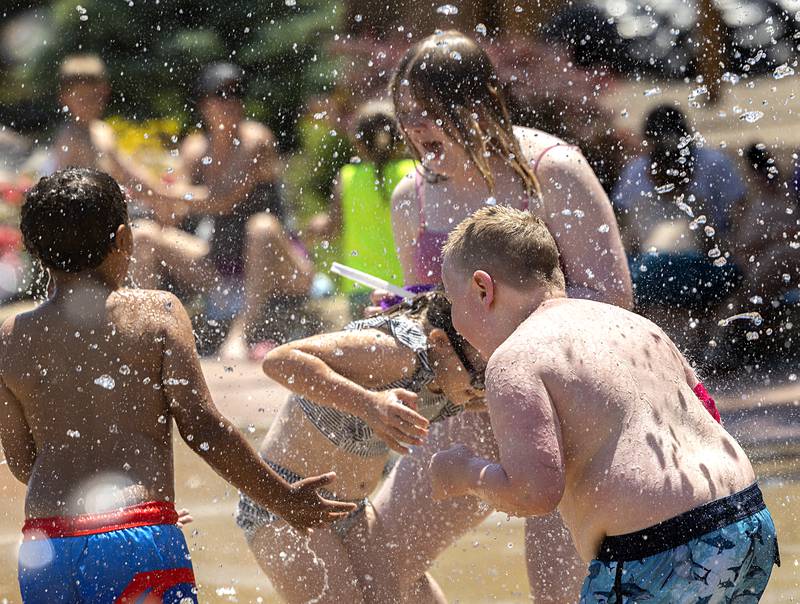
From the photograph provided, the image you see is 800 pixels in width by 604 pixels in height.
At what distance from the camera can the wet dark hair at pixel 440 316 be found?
3.28 m

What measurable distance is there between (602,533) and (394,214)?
5.16 ft

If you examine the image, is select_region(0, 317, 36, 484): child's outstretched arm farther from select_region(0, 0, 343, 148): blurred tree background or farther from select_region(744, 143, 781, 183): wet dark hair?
select_region(0, 0, 343, 148): blurred tree background

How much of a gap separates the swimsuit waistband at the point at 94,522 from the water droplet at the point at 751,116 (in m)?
7.54

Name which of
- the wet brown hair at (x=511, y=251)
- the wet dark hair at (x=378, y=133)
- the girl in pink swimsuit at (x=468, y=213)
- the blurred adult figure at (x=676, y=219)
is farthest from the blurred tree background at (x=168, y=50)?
the wet brown hair at (x=511, y=251)

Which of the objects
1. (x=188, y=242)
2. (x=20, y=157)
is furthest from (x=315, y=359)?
(x=20, y=157)

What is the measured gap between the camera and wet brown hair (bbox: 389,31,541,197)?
3.46 meters

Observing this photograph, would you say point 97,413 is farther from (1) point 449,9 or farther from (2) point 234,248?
(1) point 449,9

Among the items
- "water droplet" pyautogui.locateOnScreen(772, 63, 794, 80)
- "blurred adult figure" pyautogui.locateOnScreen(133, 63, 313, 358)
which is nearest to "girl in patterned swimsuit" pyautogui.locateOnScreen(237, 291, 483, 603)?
"blurred adult figure" pyautogui.locateOnScreen(133, 63, 313, 358)

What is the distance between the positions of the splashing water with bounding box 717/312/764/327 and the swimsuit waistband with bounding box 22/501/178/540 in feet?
15.9

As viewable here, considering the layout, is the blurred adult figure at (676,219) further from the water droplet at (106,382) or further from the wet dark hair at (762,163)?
the water droplet at (106,382)

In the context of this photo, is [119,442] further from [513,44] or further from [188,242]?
[513,44]

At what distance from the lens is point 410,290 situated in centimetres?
354

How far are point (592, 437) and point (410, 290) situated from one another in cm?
119

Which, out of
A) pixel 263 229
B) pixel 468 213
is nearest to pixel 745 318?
pixel 263 229
